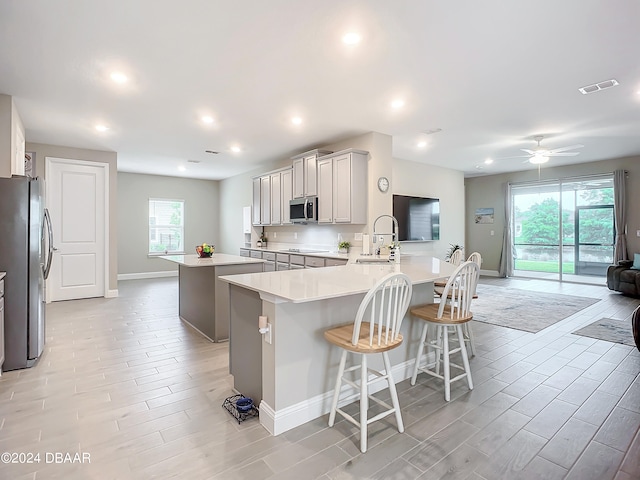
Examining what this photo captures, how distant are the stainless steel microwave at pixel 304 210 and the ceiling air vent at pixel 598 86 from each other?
3.69 metres

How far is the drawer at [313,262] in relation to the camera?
17.6 ft

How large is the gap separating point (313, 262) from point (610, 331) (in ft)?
13.1

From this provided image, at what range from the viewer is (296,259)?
591 centimetres

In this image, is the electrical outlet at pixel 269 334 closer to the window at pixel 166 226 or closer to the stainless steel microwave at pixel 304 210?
the stainless steel microwave at pixel 304 210

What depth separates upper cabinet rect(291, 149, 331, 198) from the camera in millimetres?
5742

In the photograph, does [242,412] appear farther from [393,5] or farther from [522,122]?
[522,122]

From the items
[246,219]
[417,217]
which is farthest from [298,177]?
[246,219]

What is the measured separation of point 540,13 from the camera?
2.32m

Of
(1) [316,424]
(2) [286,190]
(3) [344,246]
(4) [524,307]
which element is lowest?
(1) [316,424]

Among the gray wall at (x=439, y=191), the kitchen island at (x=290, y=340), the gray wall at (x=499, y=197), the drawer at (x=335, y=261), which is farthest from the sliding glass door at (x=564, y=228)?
the kitchen island at (x=290, y=340)

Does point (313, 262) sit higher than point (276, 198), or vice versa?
point (276, 198)

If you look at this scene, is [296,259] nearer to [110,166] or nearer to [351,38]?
[351,38]

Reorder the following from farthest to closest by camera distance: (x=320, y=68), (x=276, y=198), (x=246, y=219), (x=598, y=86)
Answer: (x=246, y=219)
(x=276, y=198)
(x=598, y=86)
(x=320, y=68)

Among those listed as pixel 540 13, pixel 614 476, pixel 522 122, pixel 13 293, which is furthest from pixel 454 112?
pixel 13 293
